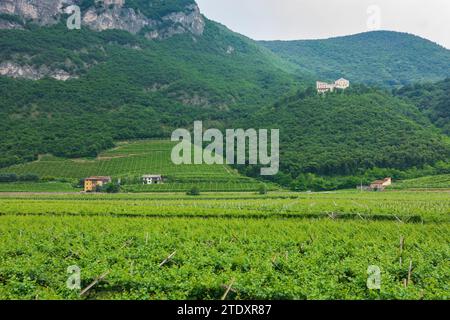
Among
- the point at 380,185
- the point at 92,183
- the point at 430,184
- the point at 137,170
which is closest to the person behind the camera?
the point at 430,184

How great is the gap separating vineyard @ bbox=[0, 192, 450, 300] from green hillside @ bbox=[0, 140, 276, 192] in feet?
129

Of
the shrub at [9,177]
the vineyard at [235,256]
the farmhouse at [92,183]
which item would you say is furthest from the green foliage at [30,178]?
the vineyard at [235,256]

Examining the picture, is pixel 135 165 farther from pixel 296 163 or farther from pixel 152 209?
pixel 152 209

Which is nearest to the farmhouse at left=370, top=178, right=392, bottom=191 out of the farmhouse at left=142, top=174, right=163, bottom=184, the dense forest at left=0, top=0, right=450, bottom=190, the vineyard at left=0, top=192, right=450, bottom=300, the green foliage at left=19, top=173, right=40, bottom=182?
the dense forest at left=0, top=0, right=450, bottom=190

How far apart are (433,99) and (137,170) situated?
8683 centimetres

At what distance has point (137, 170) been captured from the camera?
8762 centimetres

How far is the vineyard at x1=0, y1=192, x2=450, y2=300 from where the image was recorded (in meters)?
15.3

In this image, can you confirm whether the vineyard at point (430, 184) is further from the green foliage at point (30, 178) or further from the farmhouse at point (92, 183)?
the green foliage at point (30, 178)

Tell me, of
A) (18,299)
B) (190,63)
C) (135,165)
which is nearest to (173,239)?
(18,299)

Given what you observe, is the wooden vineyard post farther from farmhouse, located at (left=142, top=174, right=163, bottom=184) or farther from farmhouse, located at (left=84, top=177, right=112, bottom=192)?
farmhouse, located at (left=142, top=174, right=163, bottom=184)

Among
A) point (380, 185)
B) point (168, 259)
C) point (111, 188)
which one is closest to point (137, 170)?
point (111, 188)

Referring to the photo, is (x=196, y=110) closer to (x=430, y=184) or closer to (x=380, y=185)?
(x=380, y=185)

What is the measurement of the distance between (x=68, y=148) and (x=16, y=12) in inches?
4394

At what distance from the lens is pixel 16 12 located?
186875 millimetres
